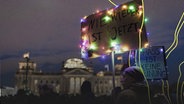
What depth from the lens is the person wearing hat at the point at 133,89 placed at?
82.9 inches

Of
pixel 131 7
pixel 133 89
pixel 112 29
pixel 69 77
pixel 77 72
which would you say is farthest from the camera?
pixel 69 77

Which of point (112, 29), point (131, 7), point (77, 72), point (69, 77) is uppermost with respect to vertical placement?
point (77, 72)

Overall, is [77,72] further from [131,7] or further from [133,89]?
[133,89]

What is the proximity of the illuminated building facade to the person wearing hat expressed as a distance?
A: 75.1 metres

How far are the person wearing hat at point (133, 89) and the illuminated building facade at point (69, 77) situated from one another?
75126mm

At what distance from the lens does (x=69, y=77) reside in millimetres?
80500

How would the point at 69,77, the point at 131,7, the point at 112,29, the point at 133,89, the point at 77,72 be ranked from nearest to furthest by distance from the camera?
the point at 133,89
the point at 131,7
the point at 112,29
the point at 77,72
the point at 69,77

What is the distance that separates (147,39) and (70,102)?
262 inches

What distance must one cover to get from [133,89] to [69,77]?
78942 mm

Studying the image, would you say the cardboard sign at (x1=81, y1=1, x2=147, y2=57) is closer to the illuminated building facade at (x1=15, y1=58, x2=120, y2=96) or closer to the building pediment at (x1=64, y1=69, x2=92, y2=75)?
the illuminated building facade at (x1=15, y1=58, x2=120, y2=96)

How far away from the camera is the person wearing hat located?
82.9 inches

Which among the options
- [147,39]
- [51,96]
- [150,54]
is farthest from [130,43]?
[51,96]

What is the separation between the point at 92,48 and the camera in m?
3.51

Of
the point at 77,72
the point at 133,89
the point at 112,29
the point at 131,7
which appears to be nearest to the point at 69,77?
the point at 77,72
